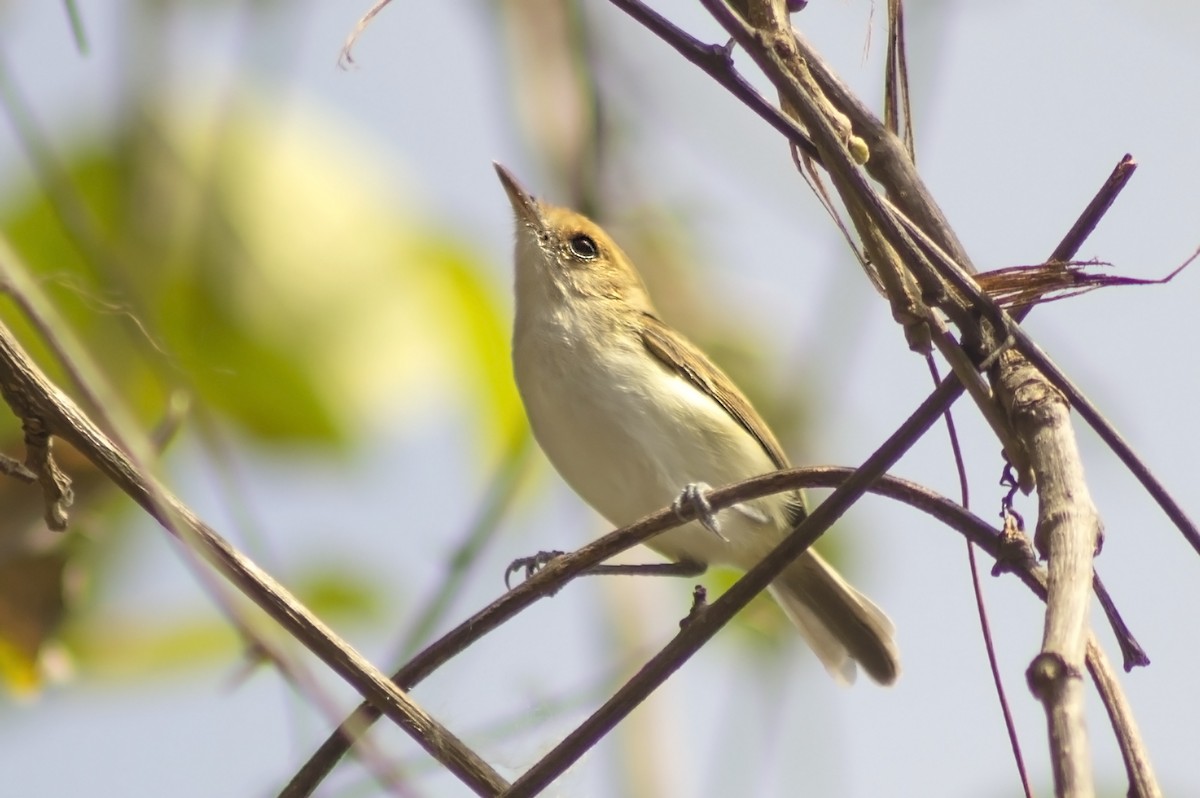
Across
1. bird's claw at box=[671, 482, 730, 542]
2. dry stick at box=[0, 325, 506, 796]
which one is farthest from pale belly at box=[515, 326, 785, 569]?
dry stick at box=[0, 325, 506, 796]

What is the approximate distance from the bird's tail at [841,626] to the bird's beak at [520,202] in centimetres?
151

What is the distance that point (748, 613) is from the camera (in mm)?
3180

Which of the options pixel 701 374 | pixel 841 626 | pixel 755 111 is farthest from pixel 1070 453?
pixel 841 626

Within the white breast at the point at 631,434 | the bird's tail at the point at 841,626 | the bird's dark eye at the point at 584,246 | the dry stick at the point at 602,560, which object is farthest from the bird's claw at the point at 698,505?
the bird's dark eye at the point at 584,246

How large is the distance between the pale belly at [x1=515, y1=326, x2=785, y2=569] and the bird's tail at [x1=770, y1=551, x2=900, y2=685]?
26 centimetres

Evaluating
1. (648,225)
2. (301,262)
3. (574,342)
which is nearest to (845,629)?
(574,342)

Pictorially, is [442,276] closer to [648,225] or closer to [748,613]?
[648,225]

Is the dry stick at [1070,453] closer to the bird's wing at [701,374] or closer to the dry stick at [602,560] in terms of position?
the dry stick at [602,560]

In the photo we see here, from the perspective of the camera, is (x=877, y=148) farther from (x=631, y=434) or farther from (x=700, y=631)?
(x=631, y=434)

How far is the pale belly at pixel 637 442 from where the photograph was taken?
12.7ft

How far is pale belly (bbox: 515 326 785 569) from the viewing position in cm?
387

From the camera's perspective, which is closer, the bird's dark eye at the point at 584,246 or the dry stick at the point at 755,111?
the dry stick at the point at 755,111

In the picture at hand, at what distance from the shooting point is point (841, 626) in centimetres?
422

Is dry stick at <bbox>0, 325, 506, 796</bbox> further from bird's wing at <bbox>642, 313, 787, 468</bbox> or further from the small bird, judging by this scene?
bird's wing at <bbox>642, 313, 787, 468</bbox>
